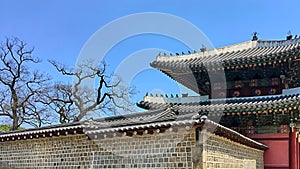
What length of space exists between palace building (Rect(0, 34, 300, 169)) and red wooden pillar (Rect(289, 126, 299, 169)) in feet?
0.10

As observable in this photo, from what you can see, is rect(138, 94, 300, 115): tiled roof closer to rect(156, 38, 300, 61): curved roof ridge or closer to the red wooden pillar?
the red wooden pillar

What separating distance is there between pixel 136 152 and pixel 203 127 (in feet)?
6.76

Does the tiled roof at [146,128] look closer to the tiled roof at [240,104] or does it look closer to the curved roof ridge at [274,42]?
the tiled roof at [240,104]

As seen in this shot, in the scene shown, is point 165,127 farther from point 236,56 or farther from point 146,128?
point 236,56

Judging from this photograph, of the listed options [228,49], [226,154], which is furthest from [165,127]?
[228,49]

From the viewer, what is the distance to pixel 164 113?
33.5 ft

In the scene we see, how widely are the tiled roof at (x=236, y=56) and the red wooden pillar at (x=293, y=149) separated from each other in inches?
98.2

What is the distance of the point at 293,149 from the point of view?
35.9ft

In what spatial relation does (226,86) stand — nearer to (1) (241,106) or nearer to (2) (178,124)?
(1) (241,106)

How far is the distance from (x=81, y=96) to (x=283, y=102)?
20.2 m

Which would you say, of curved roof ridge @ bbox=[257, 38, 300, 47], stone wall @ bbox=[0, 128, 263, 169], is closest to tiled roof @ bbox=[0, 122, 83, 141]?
stone wall @ bbox=[0, 128, 263, 169]

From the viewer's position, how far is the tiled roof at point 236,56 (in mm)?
11312

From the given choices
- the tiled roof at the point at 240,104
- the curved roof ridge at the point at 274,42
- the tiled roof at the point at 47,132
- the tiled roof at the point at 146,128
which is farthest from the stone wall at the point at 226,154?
the curved roof ridge at the point at 274,42

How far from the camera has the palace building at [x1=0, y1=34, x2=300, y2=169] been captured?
25.2ft
